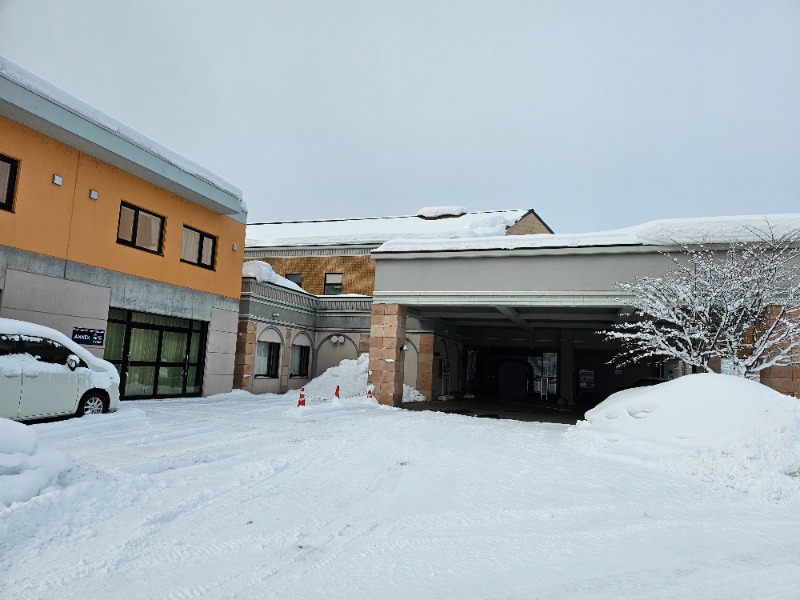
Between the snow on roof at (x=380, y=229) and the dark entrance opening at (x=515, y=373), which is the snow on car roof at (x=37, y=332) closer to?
the snow on roof at (x=380, y=229)

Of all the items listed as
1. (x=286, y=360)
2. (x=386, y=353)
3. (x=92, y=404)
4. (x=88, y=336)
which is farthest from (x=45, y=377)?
(x=286, y=360)

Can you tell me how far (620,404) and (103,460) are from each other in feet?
33.6

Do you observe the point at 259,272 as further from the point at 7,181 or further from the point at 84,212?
the point at 7,181

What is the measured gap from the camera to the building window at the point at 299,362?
2436 cm

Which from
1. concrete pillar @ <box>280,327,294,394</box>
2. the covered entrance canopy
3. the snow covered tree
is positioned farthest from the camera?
concrete pillar @ <box>280,327,294,394</box>

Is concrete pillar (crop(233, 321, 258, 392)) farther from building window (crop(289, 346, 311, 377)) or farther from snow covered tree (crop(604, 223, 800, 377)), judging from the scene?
snow covered tree (crop(604, 223, 800, 377))

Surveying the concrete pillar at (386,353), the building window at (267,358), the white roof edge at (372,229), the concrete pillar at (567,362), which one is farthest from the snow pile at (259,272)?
the concrete pillar at (567,362)

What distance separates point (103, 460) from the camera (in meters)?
7.63

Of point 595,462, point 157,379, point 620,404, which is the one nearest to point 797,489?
point 595,462

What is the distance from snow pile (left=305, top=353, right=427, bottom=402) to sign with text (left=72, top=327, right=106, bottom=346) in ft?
29.9

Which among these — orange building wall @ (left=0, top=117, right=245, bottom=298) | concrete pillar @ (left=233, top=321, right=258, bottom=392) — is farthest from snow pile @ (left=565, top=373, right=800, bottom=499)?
orange building wall @ (left=0, top=117, right=245, bottom=298)

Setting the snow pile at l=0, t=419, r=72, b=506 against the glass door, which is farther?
the glass door

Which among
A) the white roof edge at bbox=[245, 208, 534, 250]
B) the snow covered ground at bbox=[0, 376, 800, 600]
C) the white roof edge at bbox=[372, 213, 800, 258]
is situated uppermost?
the white roof edge at bbox=[245, 208, 534, 250]

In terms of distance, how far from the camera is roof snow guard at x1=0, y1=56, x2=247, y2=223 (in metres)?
12.3
